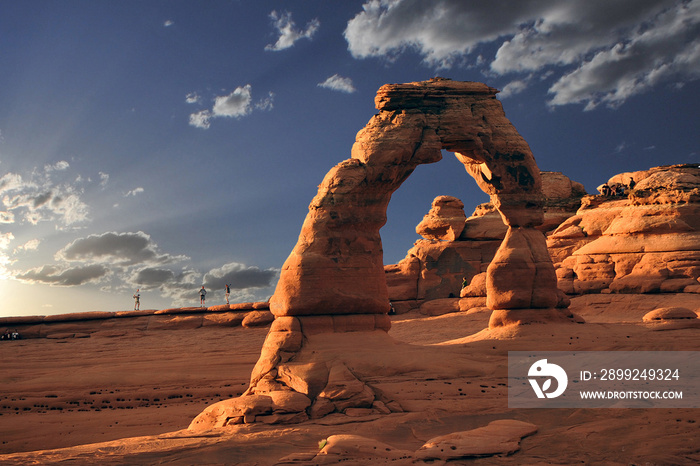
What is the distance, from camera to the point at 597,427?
965 centimetres

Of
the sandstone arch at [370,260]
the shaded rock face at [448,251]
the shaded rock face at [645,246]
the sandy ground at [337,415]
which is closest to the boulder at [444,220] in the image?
the shaded rock face at [448,251]

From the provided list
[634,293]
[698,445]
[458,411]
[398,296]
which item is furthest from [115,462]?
[398,296]

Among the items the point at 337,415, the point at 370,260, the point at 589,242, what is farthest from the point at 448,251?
the point at 337,415

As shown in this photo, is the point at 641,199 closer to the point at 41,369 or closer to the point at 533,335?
the point at 533,335

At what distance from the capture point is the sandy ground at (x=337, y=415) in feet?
29.8

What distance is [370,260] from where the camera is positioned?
14.5 meters

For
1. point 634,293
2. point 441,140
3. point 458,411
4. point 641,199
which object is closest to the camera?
point 458,411

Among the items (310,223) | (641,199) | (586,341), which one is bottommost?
(586,341)

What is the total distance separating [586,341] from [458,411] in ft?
15.3

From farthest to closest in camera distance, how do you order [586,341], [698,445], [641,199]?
[641,199] → [586,341] → [698,445]

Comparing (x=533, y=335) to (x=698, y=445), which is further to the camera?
(x=533, y=335)

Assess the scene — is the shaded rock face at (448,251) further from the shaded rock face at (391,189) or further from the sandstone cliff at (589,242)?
the shaded rock face at (391,189)

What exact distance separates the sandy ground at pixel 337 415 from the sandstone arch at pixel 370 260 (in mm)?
391

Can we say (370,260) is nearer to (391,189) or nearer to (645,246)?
(391,189)
